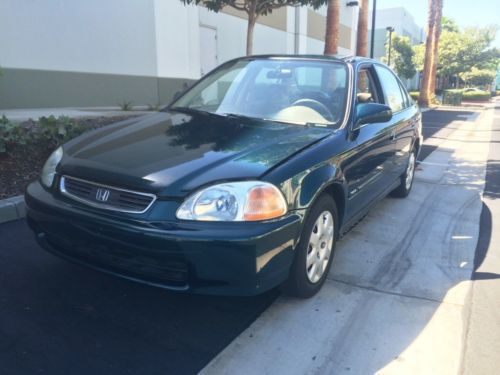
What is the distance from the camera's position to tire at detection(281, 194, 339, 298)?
2.80 metres

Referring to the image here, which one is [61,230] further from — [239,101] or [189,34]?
[189,34]

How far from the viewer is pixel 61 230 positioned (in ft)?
8.84

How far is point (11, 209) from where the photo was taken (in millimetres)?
4270

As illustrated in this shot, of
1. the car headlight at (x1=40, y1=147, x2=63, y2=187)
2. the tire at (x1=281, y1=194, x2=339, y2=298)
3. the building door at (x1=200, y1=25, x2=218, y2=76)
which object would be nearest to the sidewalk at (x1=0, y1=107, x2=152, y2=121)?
the car headlight at (x1=40, y1=147, x2=63, y2=187)

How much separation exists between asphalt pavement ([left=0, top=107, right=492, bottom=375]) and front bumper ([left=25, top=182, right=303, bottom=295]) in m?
0.25

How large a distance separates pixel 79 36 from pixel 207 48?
547cm

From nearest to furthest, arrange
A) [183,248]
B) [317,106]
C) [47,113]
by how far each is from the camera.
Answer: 1. [183,248]
2. [317,106]
3. [47,113]

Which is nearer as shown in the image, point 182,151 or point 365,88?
point 182,151

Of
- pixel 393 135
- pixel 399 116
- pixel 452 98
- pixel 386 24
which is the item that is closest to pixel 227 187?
pixel 393 135

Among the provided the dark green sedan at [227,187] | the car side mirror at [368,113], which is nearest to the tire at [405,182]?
the dark green sedan at [227,187]

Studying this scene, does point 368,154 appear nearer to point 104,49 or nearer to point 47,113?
point 47,113

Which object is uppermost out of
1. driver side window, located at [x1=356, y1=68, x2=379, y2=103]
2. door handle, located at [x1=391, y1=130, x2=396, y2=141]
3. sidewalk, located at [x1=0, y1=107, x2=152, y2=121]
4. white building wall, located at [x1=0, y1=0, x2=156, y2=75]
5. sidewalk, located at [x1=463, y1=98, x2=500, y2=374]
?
white building wall, located at [x1=0, y1=0, x2=156, y2=75]

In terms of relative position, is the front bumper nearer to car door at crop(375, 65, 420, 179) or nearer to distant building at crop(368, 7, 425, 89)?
car door at crop(375, 65, 420, 179)

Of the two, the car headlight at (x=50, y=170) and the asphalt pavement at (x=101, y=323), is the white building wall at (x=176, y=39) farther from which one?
the asphalt pavement at (x=101, y=323)
